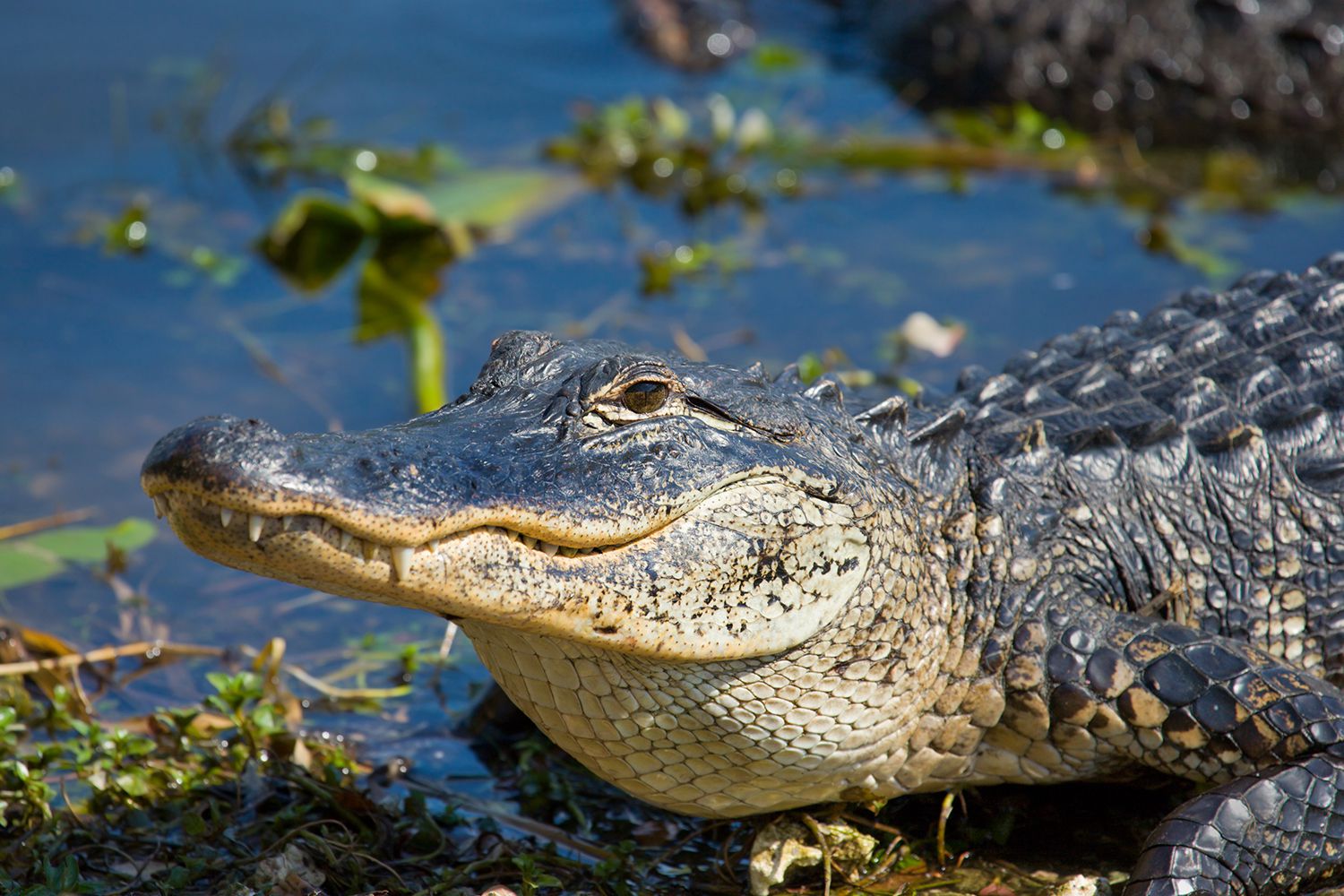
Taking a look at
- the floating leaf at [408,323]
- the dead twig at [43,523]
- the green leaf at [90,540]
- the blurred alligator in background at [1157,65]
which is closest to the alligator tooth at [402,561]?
the green leaf at [90,540]

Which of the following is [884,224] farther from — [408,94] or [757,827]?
[757,827]

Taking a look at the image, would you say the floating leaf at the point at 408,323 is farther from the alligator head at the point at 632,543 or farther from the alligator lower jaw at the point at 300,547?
the alligator lower jaw at the point at 300,547

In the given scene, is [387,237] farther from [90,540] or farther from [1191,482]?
[1191,482]

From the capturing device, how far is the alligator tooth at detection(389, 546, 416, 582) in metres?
2.41

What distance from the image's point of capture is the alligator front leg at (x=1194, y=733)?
2.88 m

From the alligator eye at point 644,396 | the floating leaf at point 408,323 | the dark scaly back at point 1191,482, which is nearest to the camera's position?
the alligator eye at point 644,396

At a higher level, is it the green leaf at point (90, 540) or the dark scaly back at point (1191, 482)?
the dark scaly back at point (1191, 482)

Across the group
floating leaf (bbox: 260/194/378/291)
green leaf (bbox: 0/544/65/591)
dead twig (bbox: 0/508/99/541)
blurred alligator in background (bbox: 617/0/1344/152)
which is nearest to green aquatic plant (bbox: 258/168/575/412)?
floating leaf (bbox: 260/194/378/291)

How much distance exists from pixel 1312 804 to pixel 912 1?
6528mm

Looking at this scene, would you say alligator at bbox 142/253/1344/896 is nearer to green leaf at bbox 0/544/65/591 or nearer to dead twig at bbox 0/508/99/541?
green leaf at bbox 0/544/65/591

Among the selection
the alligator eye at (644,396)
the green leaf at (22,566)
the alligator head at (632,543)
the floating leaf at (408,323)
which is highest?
the alligator eye at (644,396)

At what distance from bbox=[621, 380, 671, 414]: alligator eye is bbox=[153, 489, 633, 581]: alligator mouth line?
440 mm

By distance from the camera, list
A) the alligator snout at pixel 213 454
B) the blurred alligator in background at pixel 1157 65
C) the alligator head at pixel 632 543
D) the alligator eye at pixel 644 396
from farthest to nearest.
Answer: the blurred alligator in background at pixel 1157 65, the alligator eye at pixel 644 396, the alligator head at pixel 632 543, the alligator snout at pixel 213 454

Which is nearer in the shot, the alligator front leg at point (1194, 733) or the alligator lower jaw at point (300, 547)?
the alligator lower jaw at point (300, 547)
